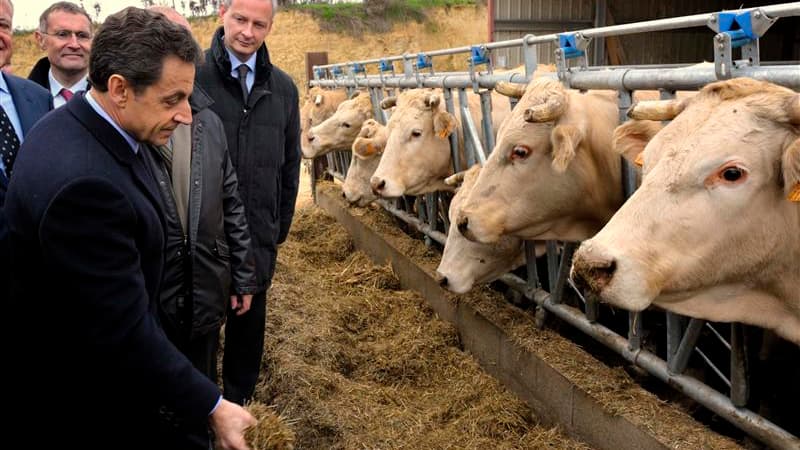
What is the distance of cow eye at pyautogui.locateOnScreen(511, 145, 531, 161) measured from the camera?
11.5ft

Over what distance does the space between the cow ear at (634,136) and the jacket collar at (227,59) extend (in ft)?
5.72

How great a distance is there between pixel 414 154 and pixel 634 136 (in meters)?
2.70

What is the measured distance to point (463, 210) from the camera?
3.60m

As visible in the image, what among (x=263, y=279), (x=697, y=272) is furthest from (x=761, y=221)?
(x=263, y=279)

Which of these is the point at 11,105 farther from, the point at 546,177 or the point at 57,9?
the point at 546,177

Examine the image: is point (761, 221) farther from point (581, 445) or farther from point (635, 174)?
point (581, 445)

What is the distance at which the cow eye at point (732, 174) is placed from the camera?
2.12 meters

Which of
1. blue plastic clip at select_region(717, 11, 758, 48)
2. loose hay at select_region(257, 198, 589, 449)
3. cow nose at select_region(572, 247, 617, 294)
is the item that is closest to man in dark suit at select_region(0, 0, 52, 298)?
loose hay at select_region(257, 198, 589, 449)

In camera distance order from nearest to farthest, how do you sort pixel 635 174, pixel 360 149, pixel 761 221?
pixel 761 221 → pixel 635 174 → pixel 360 149

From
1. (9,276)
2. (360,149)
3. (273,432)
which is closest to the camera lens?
(9,276)

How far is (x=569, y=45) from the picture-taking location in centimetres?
360

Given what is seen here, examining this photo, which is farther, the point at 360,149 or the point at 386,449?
the point at 360,149

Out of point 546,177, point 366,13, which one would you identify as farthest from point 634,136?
point 366,13

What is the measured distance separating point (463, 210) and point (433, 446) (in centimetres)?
122
